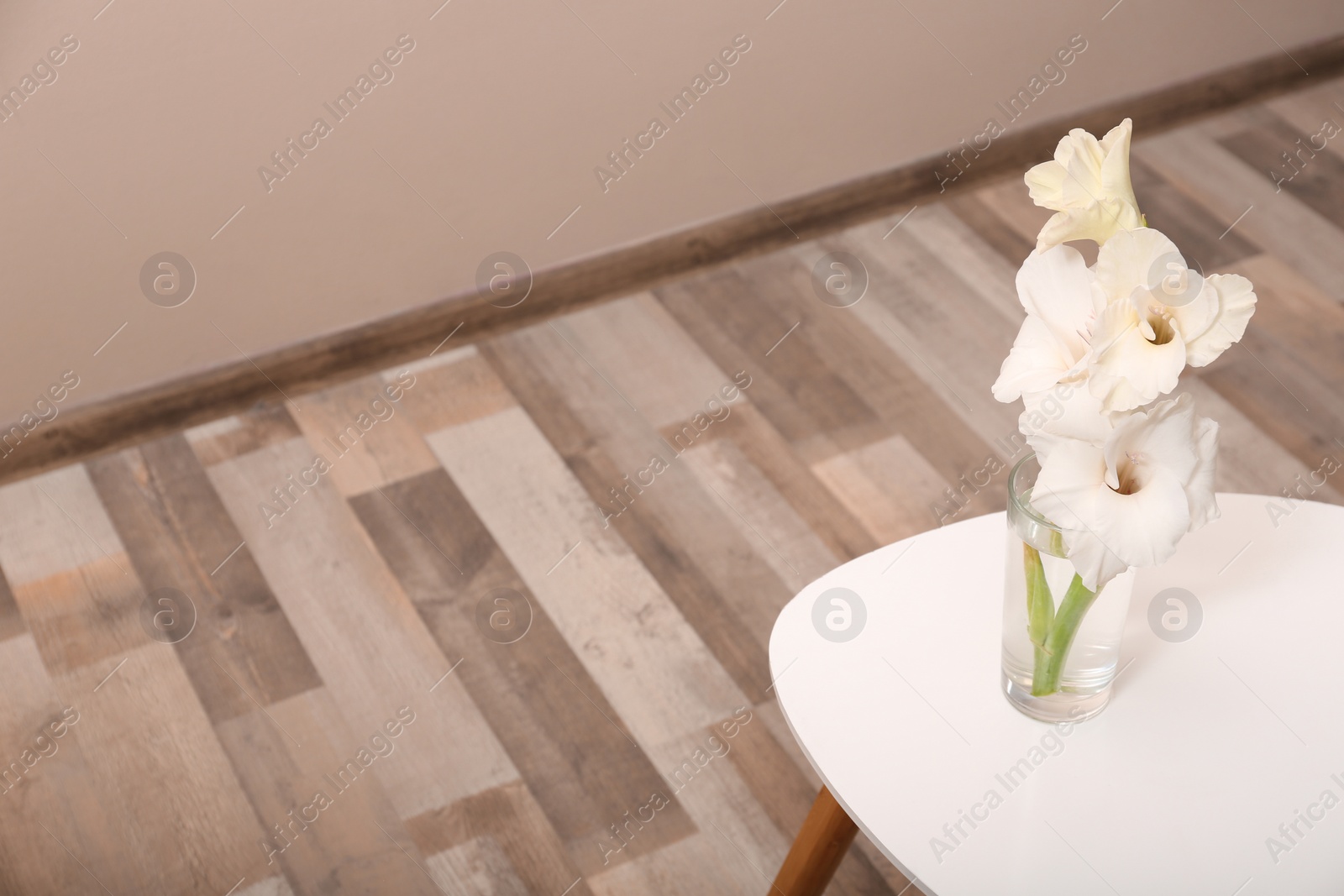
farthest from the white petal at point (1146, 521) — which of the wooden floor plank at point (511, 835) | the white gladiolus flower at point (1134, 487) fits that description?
the wooden floor plank at point (511, 835)

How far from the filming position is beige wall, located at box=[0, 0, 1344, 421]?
83.4 inches

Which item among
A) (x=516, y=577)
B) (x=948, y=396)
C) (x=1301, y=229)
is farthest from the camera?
(x=1301, y=229)

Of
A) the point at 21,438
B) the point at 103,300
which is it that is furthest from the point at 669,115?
the point at 21,438

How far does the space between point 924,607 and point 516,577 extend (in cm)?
96

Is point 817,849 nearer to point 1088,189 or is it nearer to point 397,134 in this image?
point 1088,189

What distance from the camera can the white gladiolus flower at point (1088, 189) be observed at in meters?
1.01

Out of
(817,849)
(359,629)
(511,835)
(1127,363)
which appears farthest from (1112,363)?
(359,629)

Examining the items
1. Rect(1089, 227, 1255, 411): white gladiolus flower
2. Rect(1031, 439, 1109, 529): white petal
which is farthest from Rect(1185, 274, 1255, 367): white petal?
Rect(1031, 439, 1109, 529): white petal

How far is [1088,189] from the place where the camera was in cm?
102

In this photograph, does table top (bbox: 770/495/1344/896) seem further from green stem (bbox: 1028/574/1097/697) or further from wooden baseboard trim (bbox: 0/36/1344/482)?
wooden baseboard trim (bbox: 0/36/1344/482)

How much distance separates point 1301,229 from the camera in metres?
2.85

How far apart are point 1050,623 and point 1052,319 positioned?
282 mm

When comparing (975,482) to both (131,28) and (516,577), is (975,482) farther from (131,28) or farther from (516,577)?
(131,28)

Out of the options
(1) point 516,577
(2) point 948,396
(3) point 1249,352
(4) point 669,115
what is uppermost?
(4) point 669,115
